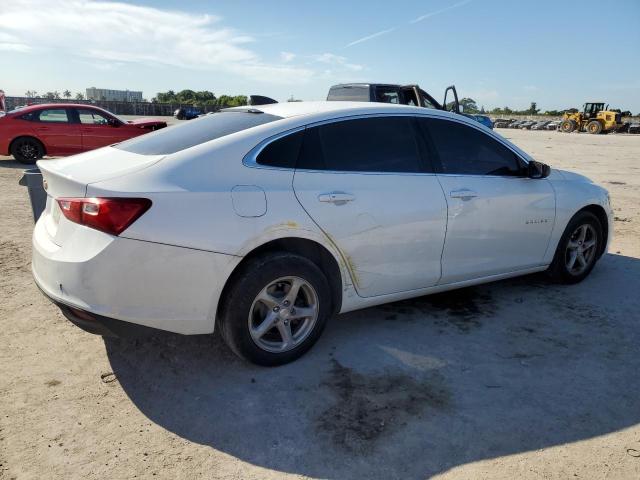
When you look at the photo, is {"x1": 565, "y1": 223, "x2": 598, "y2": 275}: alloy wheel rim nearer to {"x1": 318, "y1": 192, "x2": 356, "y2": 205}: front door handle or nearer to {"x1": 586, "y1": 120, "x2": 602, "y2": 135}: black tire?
{"x1": 318, "y1": 192, "x2": 356, "y2": 205}: front door handle

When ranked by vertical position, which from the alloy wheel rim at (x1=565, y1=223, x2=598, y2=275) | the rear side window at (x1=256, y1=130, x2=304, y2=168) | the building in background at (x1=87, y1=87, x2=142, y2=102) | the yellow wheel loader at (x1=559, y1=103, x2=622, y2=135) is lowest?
the alloy wheel rim at (x1=565, y1=223, x2=598, y2=275)

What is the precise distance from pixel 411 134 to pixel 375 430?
6.93 ft

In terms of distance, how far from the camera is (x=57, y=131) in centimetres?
1219

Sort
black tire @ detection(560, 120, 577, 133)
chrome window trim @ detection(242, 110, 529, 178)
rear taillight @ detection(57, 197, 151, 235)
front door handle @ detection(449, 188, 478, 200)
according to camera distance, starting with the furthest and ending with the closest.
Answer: black tire @ detection(560, 120, 577, 133), front door handle @ detection(449, 188, 478, 200), chrome window trim @ detection(242, 110, 529, 178), rear taillight @ detection(57, 197, 151, 235)

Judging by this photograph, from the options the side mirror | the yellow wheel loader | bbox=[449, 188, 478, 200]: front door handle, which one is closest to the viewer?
bbox=[449, 188, 478, 200]: front door handle

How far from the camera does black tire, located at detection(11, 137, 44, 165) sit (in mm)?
12141

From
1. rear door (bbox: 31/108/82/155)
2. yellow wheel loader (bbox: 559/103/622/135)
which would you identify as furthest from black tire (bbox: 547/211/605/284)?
yellow wheel loader (bbox: 559/103/622/135)

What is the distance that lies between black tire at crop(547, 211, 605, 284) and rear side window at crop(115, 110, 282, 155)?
2949mm

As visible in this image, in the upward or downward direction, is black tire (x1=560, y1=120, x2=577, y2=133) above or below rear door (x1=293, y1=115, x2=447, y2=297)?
above

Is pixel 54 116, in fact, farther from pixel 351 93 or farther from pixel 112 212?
pixel 112 212

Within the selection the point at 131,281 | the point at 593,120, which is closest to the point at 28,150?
the point at 131,281

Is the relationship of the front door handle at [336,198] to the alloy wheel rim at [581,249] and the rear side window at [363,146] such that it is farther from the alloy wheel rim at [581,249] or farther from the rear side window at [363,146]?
the alloy wheel rim at [581,249]

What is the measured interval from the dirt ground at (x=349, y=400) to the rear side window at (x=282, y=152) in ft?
4.22

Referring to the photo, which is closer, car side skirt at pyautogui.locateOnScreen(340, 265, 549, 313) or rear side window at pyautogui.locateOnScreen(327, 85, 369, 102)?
car side skirt at pyautogui.locateOnScreen(340, 265, 549, 313)
